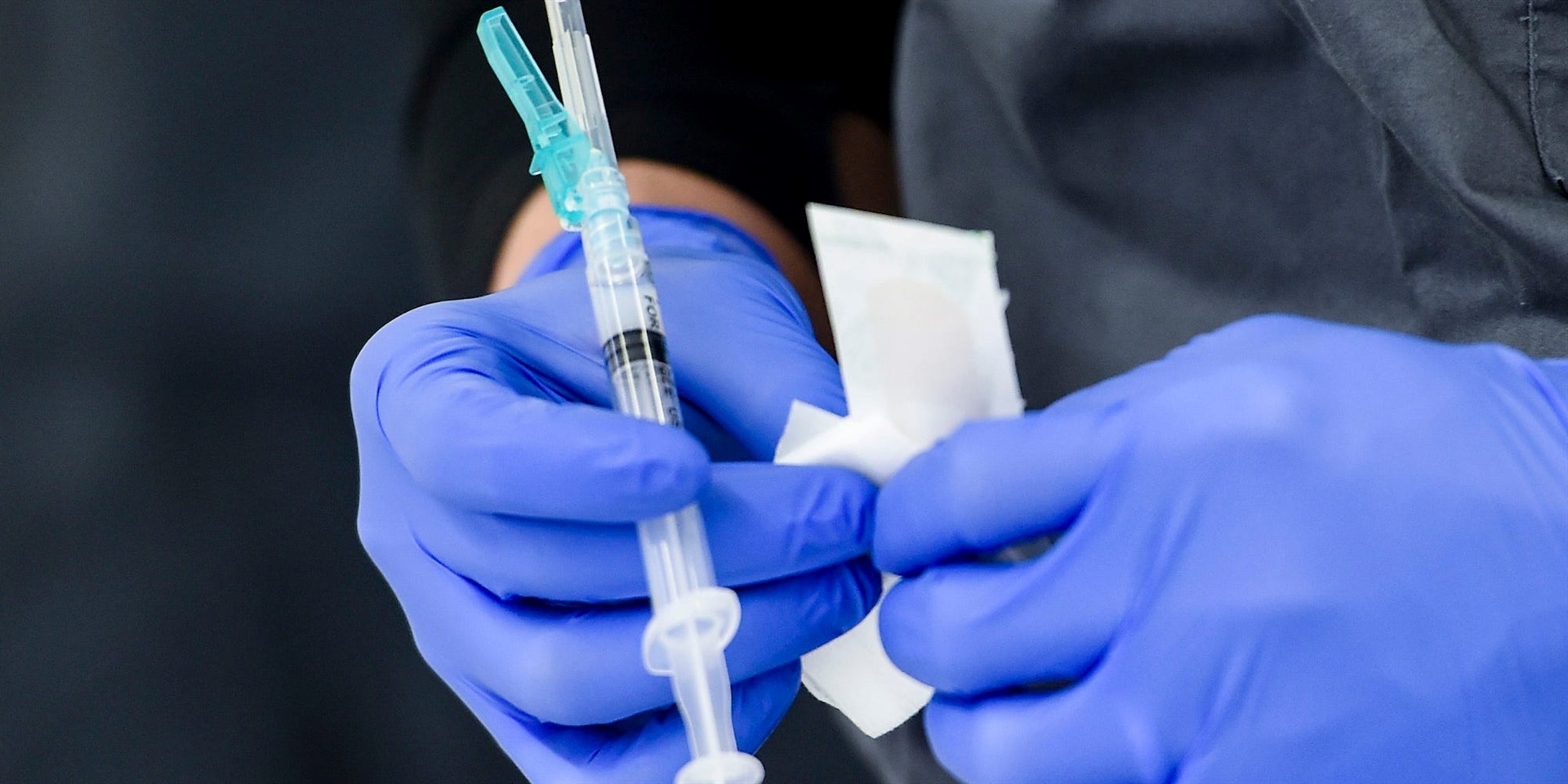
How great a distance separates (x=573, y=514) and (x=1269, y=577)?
0.34 metres

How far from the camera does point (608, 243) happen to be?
600 millimetres

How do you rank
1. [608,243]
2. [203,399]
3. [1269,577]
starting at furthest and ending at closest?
[203,399], [608,243], [1269,577]

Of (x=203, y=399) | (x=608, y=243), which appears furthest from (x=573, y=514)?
(x=203, y=399)

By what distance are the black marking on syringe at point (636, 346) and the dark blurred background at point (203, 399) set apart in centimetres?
66

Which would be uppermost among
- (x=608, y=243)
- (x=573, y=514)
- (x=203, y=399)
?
(x=608, y=243)

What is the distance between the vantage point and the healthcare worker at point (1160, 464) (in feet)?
1.65

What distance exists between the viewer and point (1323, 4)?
0.65 m

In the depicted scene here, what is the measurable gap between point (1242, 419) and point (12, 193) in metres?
1.53

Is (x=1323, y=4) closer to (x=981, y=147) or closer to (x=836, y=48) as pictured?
(x=981, y=147)

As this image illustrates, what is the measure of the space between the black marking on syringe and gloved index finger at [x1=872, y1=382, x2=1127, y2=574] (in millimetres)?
162

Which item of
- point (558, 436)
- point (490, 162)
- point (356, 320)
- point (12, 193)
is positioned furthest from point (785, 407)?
point (12, 193)

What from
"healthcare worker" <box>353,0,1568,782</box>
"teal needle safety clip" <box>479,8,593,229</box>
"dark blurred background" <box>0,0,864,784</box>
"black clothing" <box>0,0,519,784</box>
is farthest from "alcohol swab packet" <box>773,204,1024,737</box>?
"black clothing" <box>0,0,519,784</box>

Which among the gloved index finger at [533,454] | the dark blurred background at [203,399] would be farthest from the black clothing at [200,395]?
the gloved index finger at [533,454]

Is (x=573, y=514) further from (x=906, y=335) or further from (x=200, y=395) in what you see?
(x=200, y=395)
